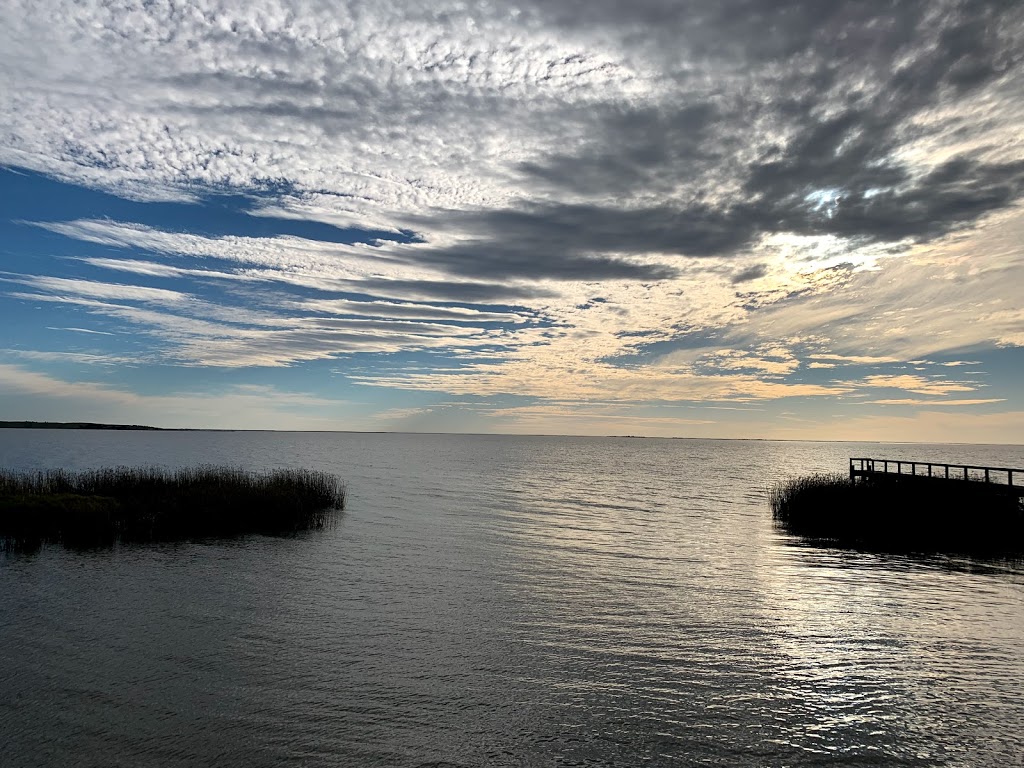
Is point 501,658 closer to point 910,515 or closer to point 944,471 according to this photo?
point 910,515

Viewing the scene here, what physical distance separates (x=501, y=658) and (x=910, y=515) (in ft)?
107

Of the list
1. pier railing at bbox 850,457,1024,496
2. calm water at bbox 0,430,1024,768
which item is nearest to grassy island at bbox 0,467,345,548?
calm water at bbox 0,430,1024,768

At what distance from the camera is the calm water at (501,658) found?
35.3ft

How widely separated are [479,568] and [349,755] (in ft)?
47.6

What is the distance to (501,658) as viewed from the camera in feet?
48.1

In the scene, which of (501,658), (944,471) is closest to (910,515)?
(501,658)

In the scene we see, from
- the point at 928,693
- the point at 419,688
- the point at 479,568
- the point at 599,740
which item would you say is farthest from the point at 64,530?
the point at 928,693

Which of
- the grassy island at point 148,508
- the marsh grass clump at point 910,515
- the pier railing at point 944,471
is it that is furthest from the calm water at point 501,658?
the pier railing at point 944,471

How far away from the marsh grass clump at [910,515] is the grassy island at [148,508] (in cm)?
2956

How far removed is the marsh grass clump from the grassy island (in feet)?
97.0

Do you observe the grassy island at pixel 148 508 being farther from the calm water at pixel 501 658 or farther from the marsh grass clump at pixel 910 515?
the marsh grass clump at pixel 910 515

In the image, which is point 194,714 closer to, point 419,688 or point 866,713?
point 419,688

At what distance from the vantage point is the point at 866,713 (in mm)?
12172

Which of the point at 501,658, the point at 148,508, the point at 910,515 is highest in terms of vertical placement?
the point at 148,508
